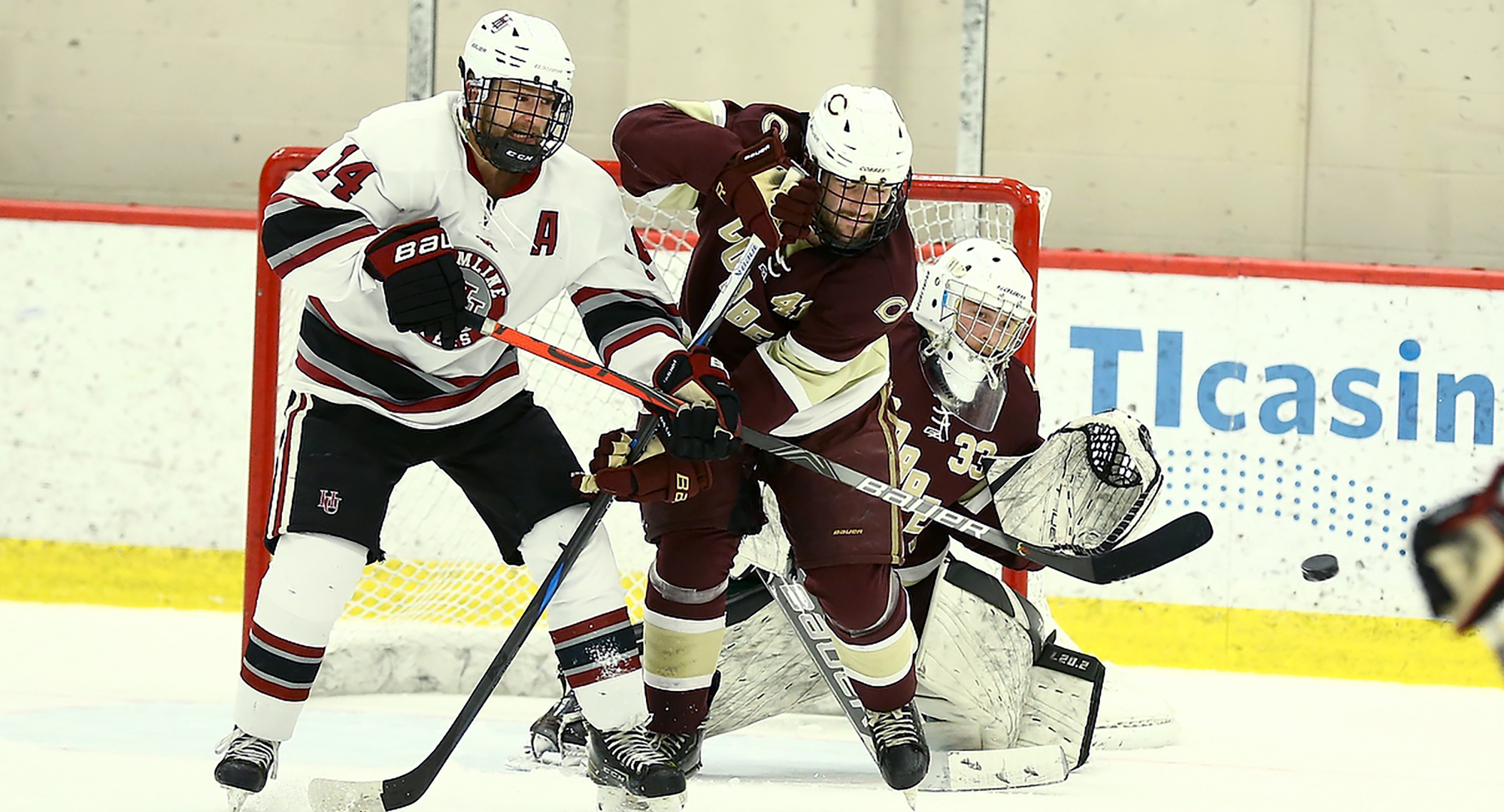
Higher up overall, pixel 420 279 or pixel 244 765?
pixel 420 279

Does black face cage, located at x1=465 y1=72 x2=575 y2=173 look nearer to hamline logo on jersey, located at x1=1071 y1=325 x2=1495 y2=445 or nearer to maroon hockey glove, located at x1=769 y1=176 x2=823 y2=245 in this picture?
maroon hockey glove, located at x1=769 y1=176 x2=823 y2=245

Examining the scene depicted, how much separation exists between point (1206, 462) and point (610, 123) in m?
2.00

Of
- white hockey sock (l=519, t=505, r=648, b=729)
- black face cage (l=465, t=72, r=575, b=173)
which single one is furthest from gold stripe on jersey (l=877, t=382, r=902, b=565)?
black face cage (l=465, t=72, r=575, b=173)

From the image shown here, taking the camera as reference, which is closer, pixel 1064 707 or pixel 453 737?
pixel 453 737

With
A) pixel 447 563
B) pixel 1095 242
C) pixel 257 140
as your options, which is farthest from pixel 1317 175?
pixel 257 140

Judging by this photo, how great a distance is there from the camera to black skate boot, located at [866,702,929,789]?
230 cm

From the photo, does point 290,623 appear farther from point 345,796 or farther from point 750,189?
point 750,189

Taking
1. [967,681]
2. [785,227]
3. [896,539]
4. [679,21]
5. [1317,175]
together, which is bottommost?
[967,681]

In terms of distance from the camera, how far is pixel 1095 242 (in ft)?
15.2

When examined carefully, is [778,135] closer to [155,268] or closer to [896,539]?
[896,539]

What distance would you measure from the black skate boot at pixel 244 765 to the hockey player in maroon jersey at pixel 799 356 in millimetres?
550

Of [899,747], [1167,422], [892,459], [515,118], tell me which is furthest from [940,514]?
[1167,422]

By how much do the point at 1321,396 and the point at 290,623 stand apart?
2.50m

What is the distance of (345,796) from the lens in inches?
82.1
